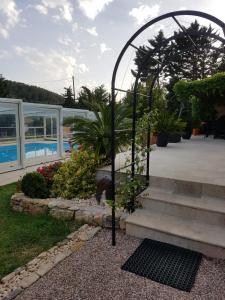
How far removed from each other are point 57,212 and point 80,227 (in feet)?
1.77

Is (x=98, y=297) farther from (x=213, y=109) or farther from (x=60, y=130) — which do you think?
(x=213, y=109)

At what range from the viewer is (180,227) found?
276 cm

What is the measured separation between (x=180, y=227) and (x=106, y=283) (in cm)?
110

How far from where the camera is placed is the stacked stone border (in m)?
2.06

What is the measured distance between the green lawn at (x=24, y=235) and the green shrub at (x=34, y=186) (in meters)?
0.38

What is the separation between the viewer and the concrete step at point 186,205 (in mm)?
2790

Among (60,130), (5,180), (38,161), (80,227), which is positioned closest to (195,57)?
(60,130)

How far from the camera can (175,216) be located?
3.02 m

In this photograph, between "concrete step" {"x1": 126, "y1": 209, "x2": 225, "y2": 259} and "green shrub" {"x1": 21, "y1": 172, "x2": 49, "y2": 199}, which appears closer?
"concrete step" {"x1": 126, "y1": 209, "x2": 225, "y2": 259}

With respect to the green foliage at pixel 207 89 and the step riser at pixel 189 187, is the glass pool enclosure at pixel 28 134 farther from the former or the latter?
the green foliage at pixel 207 89

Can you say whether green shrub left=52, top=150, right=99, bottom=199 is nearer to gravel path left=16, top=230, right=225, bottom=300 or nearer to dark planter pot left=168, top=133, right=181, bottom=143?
gravel path left=16, top=230, right=225, bottom=300

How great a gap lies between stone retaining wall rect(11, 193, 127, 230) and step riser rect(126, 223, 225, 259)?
192 mm

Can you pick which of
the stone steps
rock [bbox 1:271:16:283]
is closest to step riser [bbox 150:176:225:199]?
the stone steps

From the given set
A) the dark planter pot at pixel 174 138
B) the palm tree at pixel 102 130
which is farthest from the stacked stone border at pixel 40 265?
the dark planter pot at pixel 174 138
